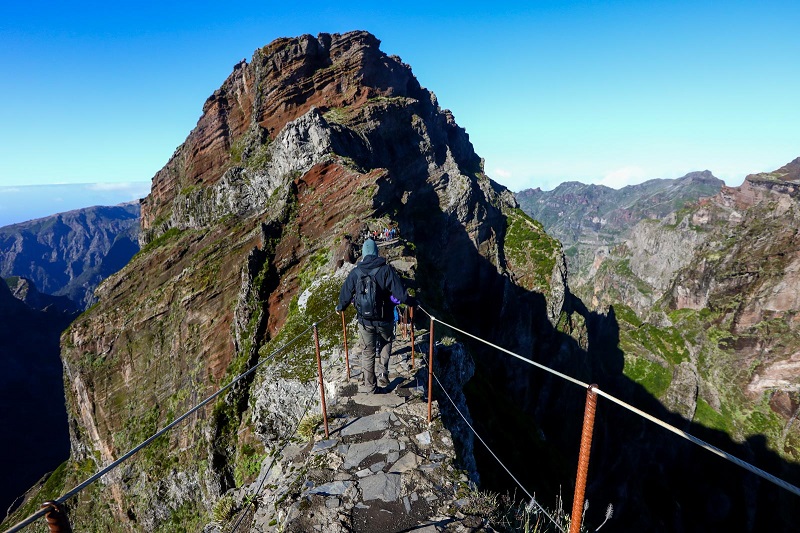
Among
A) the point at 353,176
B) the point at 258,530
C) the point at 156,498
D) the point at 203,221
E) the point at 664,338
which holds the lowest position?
the point at 664,338

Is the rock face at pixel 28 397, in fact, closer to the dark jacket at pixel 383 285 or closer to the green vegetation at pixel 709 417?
the dark jacket at pixel 383 285

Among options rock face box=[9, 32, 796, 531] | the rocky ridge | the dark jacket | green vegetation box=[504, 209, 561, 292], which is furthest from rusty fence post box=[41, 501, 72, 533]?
the rocky ridge

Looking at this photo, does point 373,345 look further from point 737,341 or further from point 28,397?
point 28,397

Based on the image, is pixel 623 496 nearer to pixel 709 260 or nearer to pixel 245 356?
pixel 709 260

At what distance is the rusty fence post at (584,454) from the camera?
3934mm

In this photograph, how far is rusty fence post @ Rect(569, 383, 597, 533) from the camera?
393 cm

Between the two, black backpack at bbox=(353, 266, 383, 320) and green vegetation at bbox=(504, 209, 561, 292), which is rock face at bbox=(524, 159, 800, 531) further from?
black backpack at bbox=(353, 266, 383, 320)

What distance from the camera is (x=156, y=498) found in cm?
2302

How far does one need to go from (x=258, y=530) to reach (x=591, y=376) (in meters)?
75.8

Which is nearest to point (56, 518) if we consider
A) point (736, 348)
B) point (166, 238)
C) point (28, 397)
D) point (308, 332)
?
point (308, 332)

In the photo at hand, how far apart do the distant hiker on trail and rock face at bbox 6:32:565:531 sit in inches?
61.5

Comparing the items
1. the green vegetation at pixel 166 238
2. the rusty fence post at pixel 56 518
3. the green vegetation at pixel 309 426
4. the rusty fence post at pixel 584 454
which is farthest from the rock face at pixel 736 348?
the rusty fence post at pixel 56 518

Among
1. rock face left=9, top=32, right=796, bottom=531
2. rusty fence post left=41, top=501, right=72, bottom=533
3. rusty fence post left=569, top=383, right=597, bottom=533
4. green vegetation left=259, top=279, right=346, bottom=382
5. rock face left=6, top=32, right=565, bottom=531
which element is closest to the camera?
rusty fence post left=41, top=501, right=72, bottom=533

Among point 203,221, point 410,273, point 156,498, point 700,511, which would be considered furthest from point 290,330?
point 700,511
